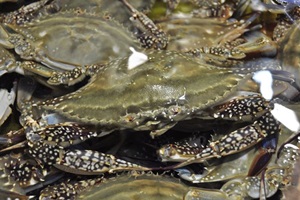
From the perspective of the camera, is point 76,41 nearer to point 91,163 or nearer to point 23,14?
point 23,14

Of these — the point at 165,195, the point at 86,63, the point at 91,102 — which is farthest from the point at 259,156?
the point at 86,63

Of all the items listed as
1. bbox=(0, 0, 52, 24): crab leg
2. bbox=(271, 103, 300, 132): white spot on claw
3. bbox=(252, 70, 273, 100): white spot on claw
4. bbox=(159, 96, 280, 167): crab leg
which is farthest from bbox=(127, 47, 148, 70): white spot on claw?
bbox=(0, 0, 52, 24): crab leg

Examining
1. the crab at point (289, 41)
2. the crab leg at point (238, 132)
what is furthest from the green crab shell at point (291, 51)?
the crab leg at point (238, 132)

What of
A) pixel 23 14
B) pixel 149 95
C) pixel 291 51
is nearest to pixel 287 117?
pixel 291 51

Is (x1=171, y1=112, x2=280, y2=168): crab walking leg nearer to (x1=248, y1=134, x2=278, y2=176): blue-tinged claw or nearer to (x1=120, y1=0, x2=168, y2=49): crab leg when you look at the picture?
(x1=248, y1=134, x2=278, y2=176): blue-tinged claw

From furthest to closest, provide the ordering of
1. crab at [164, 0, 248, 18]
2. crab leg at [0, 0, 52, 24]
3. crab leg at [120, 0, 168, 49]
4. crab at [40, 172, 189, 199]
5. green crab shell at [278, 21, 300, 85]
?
crab at [164, 0, 248, 18] → crab leg at [0, 0, 52, 24] → crab leg at [120, 0, 168, 49] → green crab shell at [278, 21, 300, 85] → crab at [40, 172, 189, 199]

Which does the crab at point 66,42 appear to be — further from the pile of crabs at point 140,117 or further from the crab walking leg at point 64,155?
the crab walking leg at point 64,155

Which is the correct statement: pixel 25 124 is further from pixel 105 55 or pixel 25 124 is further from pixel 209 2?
pixel 209 2
